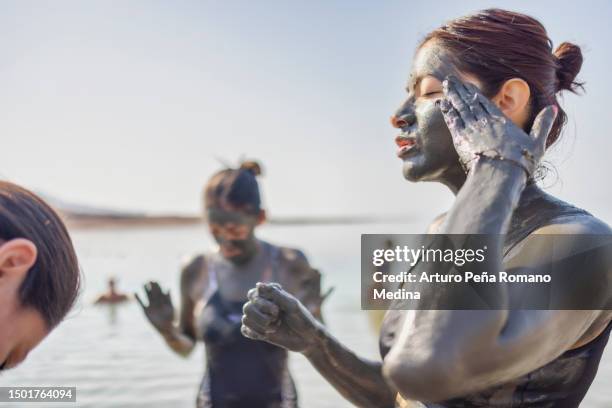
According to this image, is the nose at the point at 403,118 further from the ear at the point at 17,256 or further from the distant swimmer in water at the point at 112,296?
the distant swimmer in water at the point at 112,296

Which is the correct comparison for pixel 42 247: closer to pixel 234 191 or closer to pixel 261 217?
pixel 234 191

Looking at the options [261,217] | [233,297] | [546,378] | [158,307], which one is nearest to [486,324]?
[546,378]

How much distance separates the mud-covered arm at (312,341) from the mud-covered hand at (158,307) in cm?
199

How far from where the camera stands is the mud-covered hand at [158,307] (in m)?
4.09

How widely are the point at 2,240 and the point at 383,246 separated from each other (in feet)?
3.95

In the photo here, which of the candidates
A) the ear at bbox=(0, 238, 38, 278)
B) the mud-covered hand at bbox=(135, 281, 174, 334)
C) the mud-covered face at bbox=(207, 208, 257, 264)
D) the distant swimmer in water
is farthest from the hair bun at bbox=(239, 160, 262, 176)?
the distant swimmer in water

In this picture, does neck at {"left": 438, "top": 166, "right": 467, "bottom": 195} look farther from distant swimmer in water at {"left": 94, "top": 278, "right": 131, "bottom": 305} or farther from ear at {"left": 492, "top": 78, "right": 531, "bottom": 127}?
distant swimmer in water at {"left": 94, "top": 278, "right": 131, "bottom": 305}

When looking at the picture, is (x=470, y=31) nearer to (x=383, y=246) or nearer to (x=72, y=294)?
(x=383, y=246)

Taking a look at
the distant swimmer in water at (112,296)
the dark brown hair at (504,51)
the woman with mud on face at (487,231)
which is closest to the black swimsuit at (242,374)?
the woman with mud on face at (487,231)

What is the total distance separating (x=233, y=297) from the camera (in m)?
4.13

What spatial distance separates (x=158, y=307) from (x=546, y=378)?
2764mm

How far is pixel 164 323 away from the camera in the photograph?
162 inches

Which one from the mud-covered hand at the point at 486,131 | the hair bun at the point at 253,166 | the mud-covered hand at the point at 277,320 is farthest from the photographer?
the hair bun at the point at 253,166

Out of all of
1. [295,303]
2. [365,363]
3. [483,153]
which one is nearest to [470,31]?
[483,153]
